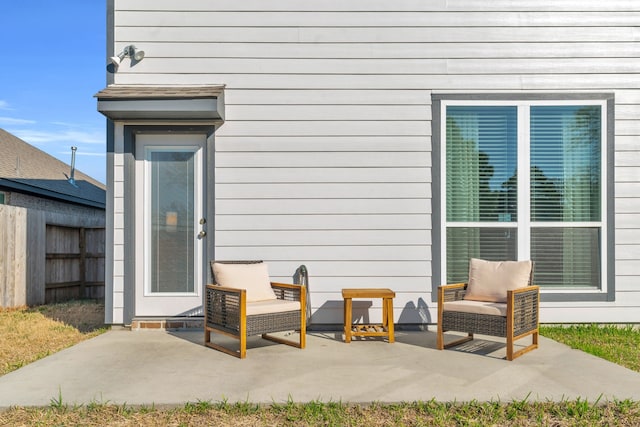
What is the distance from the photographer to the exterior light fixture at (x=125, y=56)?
4.99 m

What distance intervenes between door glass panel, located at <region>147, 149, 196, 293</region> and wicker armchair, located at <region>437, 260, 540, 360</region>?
2.61 m

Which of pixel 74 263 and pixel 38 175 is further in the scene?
pixel 38 175

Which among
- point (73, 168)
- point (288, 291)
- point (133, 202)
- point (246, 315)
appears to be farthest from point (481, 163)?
point (73, 168)

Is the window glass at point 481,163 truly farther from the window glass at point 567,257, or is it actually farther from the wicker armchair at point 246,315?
the wicker armchair at point 246,315

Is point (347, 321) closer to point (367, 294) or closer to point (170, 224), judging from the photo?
point (367, 294)

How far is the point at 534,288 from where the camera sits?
166 inches

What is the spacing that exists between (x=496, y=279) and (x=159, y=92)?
145 inches

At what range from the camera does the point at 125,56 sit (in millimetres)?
5031

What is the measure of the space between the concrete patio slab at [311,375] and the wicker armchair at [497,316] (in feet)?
0.58

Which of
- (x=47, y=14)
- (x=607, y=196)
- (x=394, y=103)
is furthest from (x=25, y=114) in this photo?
(x=607, y=196)

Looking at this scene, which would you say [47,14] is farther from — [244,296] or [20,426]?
[20,426]

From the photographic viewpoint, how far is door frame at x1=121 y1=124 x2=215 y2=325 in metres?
5.02

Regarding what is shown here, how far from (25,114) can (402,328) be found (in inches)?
885

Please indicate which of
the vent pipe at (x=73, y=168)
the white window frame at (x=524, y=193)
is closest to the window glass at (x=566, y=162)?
the white window frame at (x=524, y=193)
